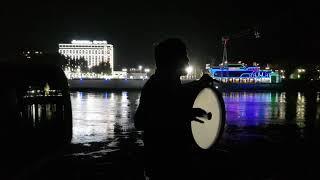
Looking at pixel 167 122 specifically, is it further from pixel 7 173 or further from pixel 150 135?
pixel 7 173

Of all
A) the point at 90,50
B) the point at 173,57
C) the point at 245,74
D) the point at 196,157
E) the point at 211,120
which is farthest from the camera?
the point at 90,50

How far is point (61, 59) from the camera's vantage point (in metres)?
134

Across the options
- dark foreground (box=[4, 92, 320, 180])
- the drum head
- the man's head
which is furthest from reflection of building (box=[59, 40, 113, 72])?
the man's head

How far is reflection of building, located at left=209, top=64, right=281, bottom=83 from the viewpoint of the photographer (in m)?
106

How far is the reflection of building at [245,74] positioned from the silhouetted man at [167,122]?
338 feet

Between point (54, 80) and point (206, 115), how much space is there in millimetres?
4919

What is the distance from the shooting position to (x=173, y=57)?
3.20 meters

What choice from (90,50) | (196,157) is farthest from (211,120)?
(90,50)

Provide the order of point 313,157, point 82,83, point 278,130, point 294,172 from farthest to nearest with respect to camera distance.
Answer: point 82,83 < point 278,130 < point 313,157 < point 294,172

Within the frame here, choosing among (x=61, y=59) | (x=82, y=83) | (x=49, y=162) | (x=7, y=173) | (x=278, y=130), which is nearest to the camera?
(x=7, y=173)

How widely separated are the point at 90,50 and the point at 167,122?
189 metres

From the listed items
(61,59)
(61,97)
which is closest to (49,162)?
(61,97)

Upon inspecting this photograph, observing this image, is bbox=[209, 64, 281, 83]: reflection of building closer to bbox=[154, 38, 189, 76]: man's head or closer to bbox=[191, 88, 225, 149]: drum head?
bbox=[191, 88, 225, 149]: drum head

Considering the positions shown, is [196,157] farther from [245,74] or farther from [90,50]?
[90,50]
